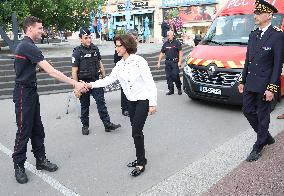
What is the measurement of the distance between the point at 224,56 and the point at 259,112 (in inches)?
116

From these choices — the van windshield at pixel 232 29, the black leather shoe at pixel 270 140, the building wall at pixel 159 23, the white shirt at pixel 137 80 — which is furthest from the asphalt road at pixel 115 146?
the building wall at pixel 159 23

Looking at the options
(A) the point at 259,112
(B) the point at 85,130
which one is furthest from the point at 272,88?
(B) the point at 85,130

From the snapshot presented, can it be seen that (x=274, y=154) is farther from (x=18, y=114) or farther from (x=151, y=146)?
(x=18, y=114)

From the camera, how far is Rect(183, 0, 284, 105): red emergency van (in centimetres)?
724

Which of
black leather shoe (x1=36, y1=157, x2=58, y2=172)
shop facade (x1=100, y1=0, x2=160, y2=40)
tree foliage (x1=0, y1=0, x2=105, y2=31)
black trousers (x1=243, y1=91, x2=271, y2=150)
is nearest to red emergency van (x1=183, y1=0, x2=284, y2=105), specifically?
black trousers (x1=243, y1=91, x2=271, y2=150)

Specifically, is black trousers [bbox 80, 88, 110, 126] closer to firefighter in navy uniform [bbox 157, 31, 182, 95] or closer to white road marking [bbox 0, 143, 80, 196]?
white road marking [bbox 0, 143, 80, 196]

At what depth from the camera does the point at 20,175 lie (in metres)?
4.39

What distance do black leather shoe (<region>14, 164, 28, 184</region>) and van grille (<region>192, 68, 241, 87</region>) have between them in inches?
178

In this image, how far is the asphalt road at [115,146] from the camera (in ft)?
13.9

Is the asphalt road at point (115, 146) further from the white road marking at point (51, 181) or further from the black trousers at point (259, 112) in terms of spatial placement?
the black trousers at point (259, 112)

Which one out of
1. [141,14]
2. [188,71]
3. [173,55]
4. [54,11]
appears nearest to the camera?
[188,71]

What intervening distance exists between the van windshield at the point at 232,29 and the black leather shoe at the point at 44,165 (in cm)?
506

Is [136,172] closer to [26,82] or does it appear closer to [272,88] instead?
[26,82]

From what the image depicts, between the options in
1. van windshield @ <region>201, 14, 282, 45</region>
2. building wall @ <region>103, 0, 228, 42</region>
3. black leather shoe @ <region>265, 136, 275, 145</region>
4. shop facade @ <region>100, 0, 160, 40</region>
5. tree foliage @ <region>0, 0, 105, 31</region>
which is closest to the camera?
black leather shoe @ <region>265, 136, 275, 145</region>
